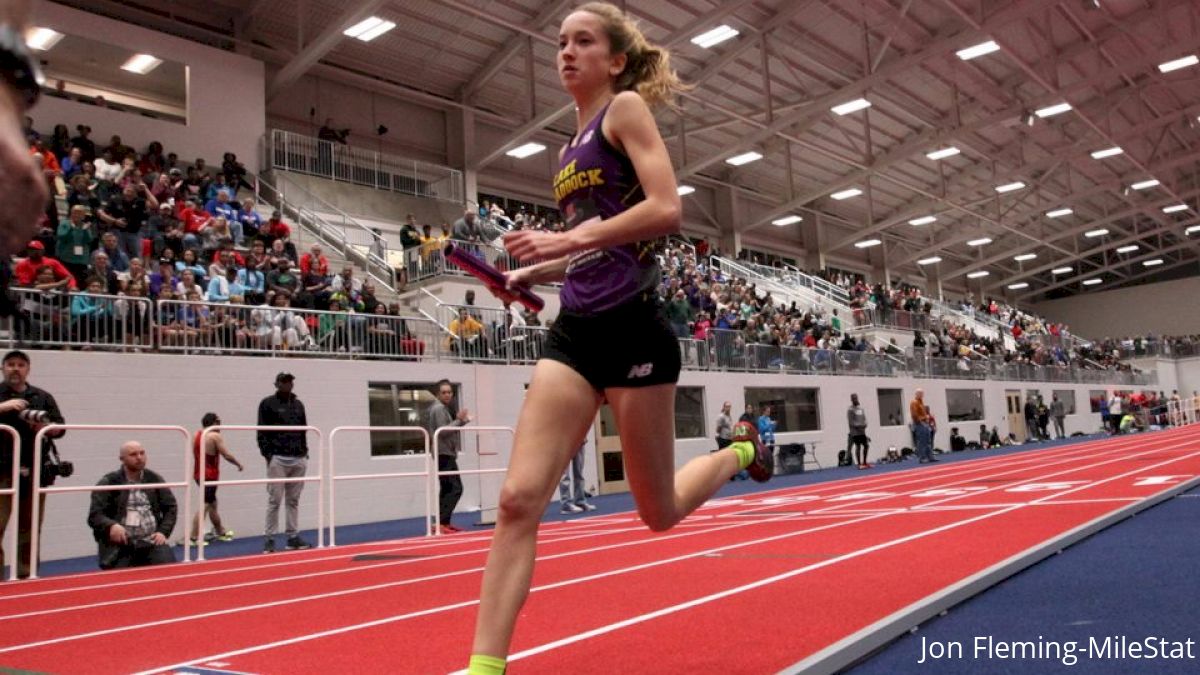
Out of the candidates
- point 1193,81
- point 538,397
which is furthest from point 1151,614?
point 1193,81

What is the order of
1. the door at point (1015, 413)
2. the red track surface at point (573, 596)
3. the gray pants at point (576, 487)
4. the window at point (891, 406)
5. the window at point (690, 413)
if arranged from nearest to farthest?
the red track surface at point (573, 596) → the gray pants at point (576, 487) → the window at point (690, 413) → the window at point (891, 406) → the door at point (1015, 413)

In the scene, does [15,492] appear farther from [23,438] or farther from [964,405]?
[964,405]

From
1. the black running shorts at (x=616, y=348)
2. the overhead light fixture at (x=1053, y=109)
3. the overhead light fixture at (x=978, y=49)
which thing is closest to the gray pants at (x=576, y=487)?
the black running shorts at (x=616, y=348)

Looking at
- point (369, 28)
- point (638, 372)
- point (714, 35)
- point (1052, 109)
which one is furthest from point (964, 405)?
point (638, 372)

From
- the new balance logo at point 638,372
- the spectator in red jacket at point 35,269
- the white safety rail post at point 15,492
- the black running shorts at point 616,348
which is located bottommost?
the white safety rail post at point 15,492

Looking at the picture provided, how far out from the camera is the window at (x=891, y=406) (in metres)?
28.0

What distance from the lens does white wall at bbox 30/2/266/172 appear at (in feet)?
61.9

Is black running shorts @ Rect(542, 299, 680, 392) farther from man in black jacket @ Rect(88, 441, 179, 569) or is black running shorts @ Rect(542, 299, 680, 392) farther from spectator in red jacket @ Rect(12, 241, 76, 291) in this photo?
spectator in red jacket @ Rect(12, 241, 76, 291)

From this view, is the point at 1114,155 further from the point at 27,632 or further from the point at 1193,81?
the point at 27,632

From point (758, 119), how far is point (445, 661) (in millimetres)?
27480

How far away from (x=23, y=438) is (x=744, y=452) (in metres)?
6.87

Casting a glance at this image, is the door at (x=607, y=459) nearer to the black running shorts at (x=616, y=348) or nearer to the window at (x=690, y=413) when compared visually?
the window at (x=690, y=413)

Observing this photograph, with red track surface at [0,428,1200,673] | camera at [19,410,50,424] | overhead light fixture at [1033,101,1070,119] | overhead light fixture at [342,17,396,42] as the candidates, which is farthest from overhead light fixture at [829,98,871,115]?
camera at [19,410,50,424]

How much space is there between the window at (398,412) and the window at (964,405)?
21.3m
